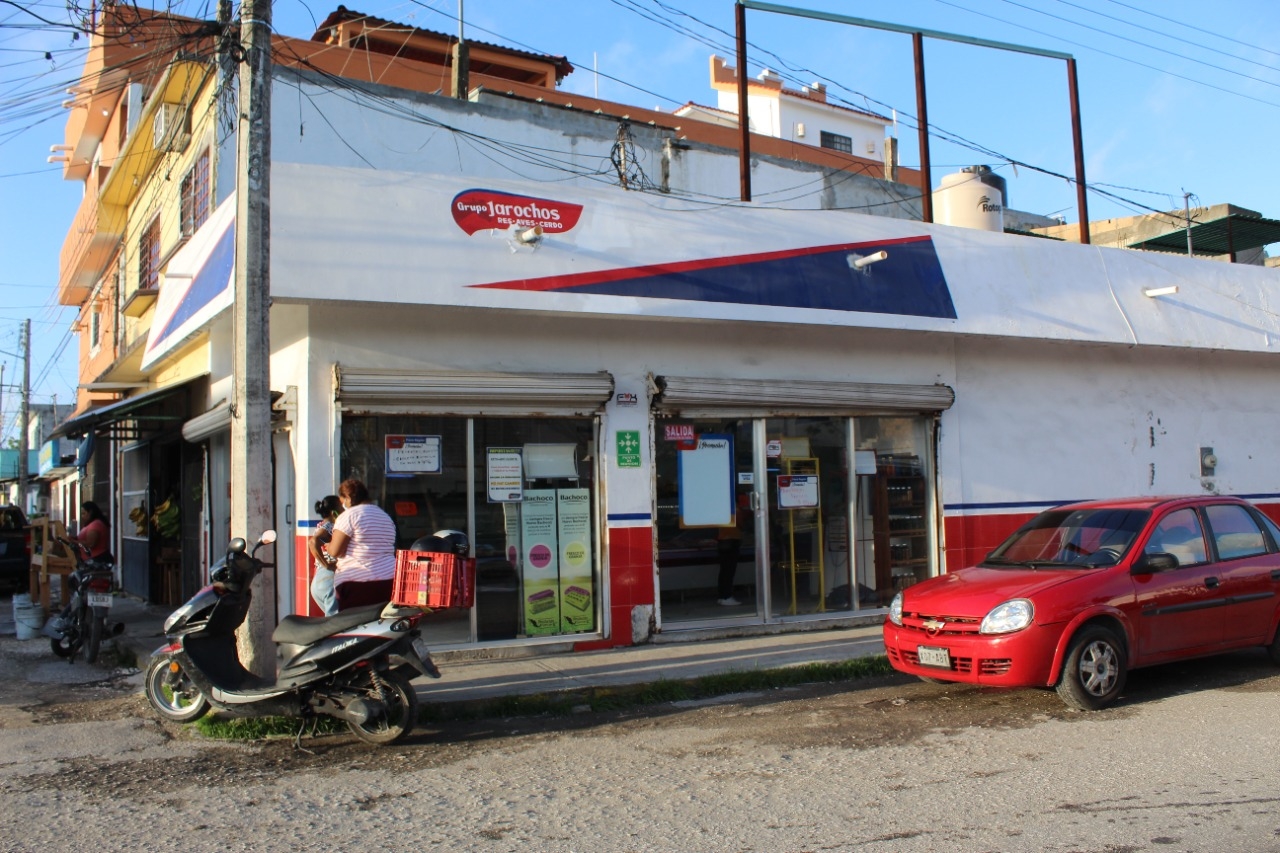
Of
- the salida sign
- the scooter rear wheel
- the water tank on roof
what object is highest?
the water tank on roof

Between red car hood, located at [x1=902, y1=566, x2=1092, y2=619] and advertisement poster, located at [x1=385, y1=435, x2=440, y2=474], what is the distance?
451 cm

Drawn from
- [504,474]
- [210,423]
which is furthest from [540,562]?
[210,423]

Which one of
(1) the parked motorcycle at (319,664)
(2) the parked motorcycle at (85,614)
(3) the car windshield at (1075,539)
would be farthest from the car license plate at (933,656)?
(2) the parked motorcycle at (85,614)

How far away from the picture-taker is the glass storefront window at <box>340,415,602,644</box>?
969 centimetres

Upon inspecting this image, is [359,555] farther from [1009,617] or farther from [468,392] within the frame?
[1009,617]

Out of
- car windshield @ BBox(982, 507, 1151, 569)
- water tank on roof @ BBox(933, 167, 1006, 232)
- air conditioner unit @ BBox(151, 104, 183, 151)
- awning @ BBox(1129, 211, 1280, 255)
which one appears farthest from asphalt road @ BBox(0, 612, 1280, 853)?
awning @ BBox(1129, 211, 1280, 255)

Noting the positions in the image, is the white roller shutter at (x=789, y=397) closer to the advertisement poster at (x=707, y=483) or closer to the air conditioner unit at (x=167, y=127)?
the advertisement poster at (x=707, y=483)

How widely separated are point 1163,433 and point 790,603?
6.29m

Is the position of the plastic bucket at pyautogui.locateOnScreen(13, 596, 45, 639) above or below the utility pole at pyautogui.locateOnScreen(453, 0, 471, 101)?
below

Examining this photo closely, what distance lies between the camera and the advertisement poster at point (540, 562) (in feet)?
33.3

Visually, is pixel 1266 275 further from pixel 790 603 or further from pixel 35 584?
pixel 35 584

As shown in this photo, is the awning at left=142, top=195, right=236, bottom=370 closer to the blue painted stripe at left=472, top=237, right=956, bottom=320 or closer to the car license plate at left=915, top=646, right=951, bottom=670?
the blue painted stripe at left=472, top=237, right=956, bottom=320

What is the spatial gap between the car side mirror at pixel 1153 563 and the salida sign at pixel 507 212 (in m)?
5.77

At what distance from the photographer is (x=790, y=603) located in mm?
11539
